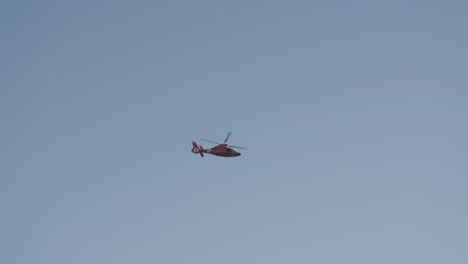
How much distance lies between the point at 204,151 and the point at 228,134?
39.9 feet

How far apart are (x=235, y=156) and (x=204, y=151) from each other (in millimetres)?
14431

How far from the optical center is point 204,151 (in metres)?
192

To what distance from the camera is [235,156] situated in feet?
600

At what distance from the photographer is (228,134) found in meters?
186

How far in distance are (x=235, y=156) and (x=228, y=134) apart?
28.2ft
